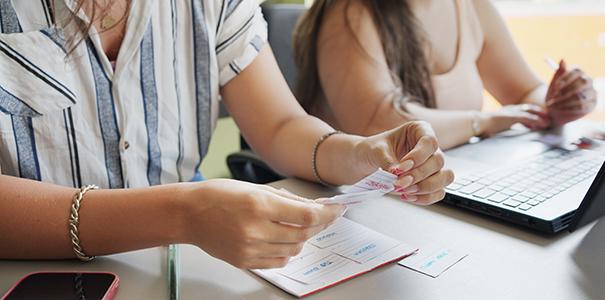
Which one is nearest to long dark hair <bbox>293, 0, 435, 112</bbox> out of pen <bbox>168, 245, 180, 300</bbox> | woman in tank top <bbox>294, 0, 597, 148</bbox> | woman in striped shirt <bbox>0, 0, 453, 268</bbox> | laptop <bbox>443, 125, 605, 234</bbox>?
woman in tank top <bbox>294, 0, 597, 148</bbox>

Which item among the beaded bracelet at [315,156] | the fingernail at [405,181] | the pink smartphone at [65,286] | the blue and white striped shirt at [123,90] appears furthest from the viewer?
the beaded bracelet at [315,156]

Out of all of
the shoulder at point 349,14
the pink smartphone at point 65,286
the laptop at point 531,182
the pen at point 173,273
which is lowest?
the laptop at point 531,182

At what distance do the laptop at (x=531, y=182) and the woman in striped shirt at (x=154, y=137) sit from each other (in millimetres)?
108

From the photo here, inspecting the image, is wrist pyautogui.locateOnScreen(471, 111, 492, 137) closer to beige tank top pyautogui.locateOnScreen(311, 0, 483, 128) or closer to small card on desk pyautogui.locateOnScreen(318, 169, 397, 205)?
beige tank top pyautogui.locateOnScreen(311, 0, 483, 128)

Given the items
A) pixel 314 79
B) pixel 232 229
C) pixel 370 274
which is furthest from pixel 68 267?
pixel 314 79

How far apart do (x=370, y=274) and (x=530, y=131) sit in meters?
0.79

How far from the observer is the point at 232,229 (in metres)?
0.56

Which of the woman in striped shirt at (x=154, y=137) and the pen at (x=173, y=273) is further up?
the woman in striped shirt at (x=154, y=137)

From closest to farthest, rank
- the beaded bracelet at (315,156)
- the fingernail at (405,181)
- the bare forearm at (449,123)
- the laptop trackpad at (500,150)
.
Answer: the fingernail at (405,181), the beaded bracelet at (315,156), the laptop trackpad at (500,150), the bare forearm at (449,123)

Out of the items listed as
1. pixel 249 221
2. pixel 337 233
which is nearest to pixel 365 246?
pixel 337 233

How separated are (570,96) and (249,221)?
104 centimetres

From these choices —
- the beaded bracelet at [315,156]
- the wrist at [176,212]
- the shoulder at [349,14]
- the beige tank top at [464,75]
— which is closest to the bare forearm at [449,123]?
the beige tank top at [464,75]

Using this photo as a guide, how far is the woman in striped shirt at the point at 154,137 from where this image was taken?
0.58 metres

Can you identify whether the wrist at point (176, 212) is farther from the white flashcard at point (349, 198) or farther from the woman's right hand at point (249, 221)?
the white flashcard at point (349, 198)
